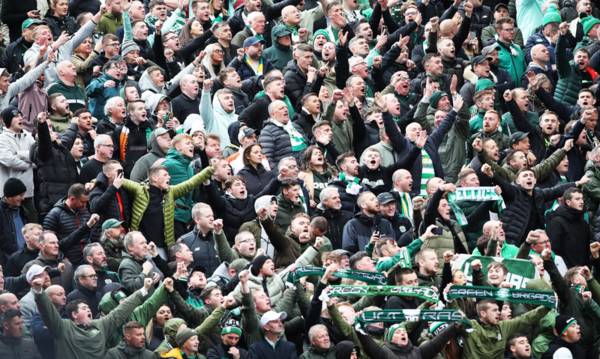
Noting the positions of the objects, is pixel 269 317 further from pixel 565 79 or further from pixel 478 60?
pixel 565 79

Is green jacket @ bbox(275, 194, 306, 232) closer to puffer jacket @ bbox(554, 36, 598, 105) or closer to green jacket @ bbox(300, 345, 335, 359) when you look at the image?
green jacket @ bbox(300, 345, 335, 359)

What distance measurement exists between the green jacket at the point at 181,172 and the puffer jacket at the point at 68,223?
3.83ft

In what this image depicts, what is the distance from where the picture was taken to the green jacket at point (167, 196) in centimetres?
1995

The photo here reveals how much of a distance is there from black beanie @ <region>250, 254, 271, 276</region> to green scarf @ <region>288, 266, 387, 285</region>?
288 mm

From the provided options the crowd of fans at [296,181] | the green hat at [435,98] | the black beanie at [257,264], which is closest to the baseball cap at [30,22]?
the crowd of fans at [296,181]

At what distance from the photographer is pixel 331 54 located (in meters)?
23.2

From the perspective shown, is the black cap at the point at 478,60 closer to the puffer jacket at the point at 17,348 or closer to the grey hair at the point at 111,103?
the grey hair at the point at 111,103

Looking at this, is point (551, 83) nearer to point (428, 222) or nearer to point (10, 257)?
point (428, 222)

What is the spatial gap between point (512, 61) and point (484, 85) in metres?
1.52

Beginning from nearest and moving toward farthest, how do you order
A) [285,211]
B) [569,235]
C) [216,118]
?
[285,211] < [569,235] < [216,118]

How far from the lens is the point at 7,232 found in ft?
64.4

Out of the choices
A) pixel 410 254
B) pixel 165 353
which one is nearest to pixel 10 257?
pixel 165 353

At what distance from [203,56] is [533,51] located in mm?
4221

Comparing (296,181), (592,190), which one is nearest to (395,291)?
(296,181)
